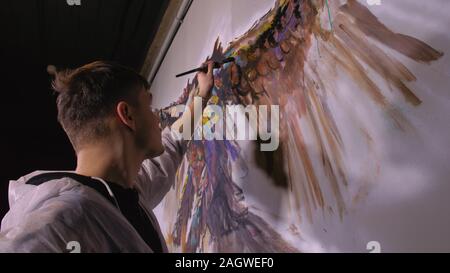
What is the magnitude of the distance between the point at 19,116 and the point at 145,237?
10.0ft

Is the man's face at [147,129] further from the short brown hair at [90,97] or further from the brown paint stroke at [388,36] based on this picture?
the brown paint stroke at [388,36]

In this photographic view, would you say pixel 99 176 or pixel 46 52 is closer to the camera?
pixel 99 176

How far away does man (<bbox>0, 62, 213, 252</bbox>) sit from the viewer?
87cm

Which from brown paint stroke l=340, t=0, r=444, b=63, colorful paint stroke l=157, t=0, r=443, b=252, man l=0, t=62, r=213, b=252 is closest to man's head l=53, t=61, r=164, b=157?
man l=0, t=62, r=213, b=252

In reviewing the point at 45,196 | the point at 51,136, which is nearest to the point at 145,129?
the point at 45,196

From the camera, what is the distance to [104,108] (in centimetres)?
112

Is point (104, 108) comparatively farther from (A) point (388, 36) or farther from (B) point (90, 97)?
(A) point (388, 36)

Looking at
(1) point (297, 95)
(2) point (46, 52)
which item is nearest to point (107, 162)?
(1) point (297, 95)

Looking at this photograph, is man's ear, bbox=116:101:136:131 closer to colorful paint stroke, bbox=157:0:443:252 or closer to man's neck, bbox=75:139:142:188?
man's neck, bbox=75:139:142:188

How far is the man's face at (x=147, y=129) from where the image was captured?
1.16m

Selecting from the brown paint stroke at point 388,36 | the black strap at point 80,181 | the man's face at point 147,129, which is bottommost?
the black strap at point 80,181

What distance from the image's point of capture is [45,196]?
2.92 feet

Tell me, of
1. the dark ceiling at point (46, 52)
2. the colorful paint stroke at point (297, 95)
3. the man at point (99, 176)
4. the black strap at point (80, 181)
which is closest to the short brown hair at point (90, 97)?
the man at point (99, 176)

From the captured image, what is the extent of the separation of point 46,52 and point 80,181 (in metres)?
2.54
